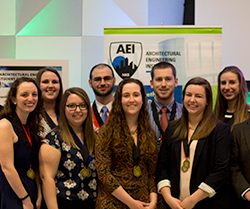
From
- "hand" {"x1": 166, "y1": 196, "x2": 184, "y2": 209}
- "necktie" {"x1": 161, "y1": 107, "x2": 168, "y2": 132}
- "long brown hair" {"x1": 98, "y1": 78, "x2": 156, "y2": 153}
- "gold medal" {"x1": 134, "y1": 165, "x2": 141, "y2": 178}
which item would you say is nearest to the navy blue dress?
"long brown hair" {"x1": 98, "y1": 78, "x2": 156, "y2": 153}

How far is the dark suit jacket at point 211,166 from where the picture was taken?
252 centimetres

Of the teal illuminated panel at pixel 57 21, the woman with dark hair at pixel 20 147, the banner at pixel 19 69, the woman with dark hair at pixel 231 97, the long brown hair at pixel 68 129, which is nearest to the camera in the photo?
the woman with dark hair at pixel 20 147

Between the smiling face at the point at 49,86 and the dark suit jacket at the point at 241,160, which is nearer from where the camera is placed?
the dark suit jacket at the point at 241,160

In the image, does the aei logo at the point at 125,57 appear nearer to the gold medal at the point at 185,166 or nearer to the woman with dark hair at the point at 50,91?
the woman with dark hair at the point at 50,91

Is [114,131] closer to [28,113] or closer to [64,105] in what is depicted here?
[64,105]

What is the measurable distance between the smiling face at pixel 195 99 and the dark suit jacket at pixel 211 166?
23 cm

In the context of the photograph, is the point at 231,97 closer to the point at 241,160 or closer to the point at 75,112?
the point at 241,160

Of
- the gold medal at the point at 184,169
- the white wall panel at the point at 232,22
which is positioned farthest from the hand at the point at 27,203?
the white wall panel at the point at 232,22

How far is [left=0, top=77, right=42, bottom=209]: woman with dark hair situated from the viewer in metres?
2.49

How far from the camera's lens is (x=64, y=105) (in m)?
2.77

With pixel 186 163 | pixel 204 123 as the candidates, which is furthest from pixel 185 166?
pixel 204 123

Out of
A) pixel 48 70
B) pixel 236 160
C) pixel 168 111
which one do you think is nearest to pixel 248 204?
pixel 236 160

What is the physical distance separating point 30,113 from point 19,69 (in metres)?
1.89

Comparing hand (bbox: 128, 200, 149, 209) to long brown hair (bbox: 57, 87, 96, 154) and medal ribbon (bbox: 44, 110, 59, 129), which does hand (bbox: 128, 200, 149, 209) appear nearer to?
long brown hair (bbox: 57, 87, 96, 154)
